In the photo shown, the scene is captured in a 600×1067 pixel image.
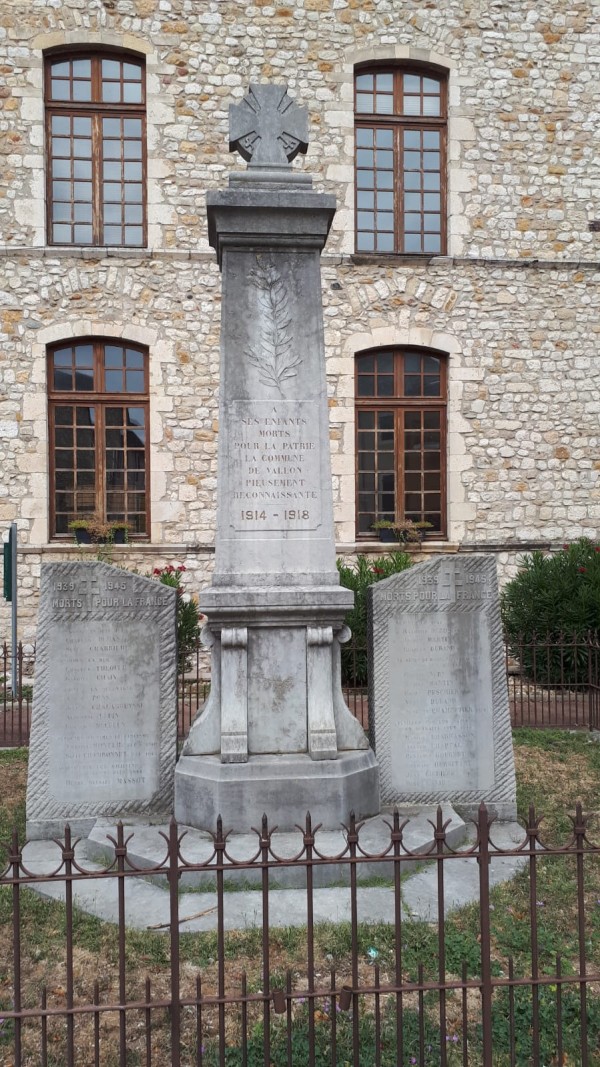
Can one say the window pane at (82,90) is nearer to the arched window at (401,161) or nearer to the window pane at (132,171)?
the window pane at (132,171)

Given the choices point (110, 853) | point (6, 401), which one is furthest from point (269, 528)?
point (6, 401)

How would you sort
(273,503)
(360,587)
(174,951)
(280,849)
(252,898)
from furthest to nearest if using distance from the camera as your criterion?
(360,587)
(273,503)
(280,849)
(252,898)
(174,951)

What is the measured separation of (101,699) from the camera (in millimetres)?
4906

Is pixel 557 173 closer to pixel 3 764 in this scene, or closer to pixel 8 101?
pixel 8 101

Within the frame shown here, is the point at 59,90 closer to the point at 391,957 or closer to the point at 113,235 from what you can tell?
the point at 113,235

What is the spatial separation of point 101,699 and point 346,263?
310 inches

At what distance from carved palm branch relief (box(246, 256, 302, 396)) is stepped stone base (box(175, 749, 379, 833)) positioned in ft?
6.97

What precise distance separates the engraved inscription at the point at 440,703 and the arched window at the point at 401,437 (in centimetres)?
610

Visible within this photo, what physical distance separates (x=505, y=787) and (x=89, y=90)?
33.9 feet

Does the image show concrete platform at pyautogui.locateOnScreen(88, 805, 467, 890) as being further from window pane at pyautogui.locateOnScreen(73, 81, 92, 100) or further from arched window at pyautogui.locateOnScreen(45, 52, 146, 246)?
window pane at pyautogui.locateOnScreen(73, 81, 92, 100)

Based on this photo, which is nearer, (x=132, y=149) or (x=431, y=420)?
(x=132, y=149)

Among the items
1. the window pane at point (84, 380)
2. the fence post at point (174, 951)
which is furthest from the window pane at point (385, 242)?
the fence post at point (174, 951)

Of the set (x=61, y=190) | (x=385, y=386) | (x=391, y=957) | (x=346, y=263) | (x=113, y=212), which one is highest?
(x=61, y=190)

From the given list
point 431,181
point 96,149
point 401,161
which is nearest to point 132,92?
point 96,149
